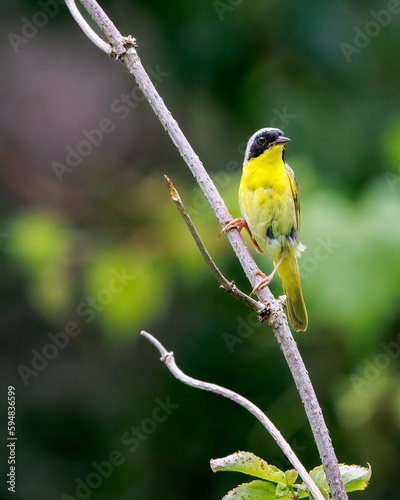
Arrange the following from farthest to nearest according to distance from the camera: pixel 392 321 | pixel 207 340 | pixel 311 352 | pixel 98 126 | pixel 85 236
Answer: pixel 98 126 → pixel 207 340 → pixel 311 352 → pixel 85 236 → pixel 392 321

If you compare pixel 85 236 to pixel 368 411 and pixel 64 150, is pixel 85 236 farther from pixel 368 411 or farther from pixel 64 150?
pixel 368 411

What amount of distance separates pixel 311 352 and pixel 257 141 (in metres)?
1.88

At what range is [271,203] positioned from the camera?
148 inches

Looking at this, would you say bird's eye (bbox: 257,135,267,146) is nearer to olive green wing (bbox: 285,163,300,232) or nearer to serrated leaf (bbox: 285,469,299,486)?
olive green wing (bbox: 285,163,300,232)

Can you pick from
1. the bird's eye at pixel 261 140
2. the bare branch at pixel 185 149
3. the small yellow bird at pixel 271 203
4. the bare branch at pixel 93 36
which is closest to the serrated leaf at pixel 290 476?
the bare branch at pixel 185 149

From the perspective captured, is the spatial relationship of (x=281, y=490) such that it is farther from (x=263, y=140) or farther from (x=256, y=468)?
(x=263, y=140)

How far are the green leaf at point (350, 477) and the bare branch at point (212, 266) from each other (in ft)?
1.40

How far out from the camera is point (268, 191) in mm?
3762

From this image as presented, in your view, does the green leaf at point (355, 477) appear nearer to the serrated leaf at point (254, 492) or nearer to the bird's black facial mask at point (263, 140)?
the serrated leaf at point (254, 492)

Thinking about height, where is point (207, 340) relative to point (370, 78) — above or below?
below

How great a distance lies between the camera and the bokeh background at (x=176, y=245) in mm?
4445

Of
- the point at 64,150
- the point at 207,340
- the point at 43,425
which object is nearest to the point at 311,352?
the point at 207,340

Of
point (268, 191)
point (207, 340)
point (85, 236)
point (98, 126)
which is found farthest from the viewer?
point (98, 126)

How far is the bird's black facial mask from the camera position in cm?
379
